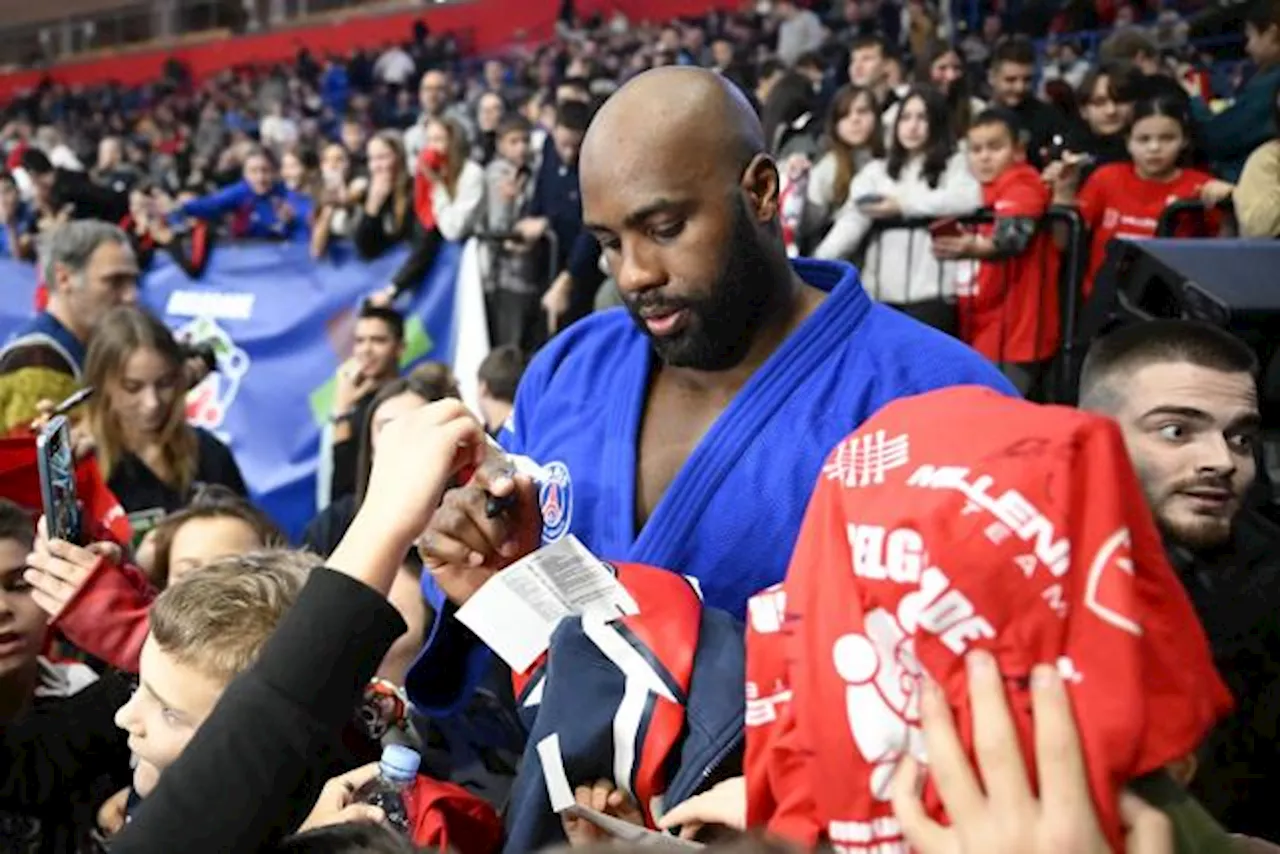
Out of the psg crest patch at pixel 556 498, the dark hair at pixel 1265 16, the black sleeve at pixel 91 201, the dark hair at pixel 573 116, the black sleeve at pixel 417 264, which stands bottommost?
the black sleeve at pixel 91 201

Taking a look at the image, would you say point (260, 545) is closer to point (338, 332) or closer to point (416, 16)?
point (338, 332)

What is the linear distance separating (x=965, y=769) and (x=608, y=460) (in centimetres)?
89

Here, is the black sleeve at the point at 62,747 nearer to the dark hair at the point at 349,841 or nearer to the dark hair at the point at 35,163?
the dark hair at the point at 349,841

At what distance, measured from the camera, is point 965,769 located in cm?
99

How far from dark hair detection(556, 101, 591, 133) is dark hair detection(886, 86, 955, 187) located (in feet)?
5.88

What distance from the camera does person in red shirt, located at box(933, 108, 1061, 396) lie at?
4.77 meters

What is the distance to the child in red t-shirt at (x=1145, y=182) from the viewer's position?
4.91m

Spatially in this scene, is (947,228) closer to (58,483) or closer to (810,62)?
(58,483)

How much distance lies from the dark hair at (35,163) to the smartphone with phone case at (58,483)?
7.09 m

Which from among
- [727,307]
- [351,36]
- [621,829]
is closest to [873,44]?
[727,307]

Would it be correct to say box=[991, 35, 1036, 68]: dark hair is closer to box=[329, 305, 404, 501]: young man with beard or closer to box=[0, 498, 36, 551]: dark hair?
box=[329, 305, 404, 501]: young man with beard

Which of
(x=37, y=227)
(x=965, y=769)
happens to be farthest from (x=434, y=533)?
(x=37, y=227)

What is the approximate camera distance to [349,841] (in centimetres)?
122

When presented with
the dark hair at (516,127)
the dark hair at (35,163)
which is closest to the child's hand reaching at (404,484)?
the dark hair at (516,127)
